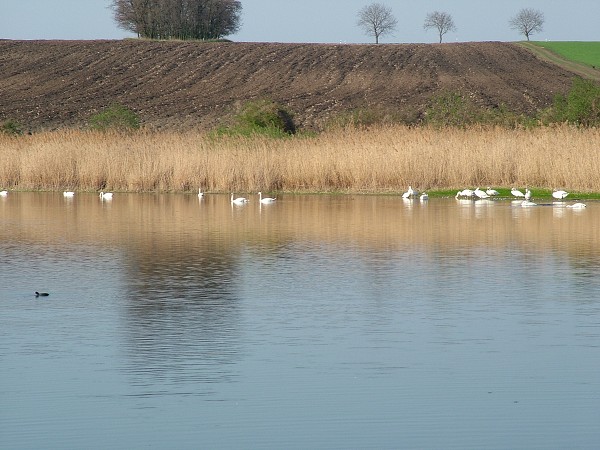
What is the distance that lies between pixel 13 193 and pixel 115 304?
1996 centimetres

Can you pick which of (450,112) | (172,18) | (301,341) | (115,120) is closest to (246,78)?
(172,18)

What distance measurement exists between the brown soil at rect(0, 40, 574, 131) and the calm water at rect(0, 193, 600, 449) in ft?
131

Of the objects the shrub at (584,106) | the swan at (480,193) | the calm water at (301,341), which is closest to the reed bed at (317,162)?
the swan at (480,193)

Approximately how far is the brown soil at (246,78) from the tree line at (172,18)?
6.59 m

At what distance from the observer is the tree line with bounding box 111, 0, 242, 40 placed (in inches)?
3691

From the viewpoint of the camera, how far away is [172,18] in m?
93.5

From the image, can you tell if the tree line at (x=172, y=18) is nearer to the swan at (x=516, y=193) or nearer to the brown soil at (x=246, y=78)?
the brown soil at (x=246, y=78)

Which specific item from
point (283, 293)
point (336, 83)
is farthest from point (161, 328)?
point (336, 83)

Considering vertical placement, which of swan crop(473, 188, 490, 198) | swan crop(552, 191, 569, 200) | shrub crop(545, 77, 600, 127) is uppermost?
shrub crop(545, 77, 600, 127)

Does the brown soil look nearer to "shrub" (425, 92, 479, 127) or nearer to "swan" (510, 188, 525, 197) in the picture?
"shrub" (425, 92, 479, 127)

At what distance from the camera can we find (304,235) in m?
18.2

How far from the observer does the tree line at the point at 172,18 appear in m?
93.8

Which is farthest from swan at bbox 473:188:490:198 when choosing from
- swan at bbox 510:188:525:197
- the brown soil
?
the brown soil

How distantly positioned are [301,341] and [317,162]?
66.1 feet
